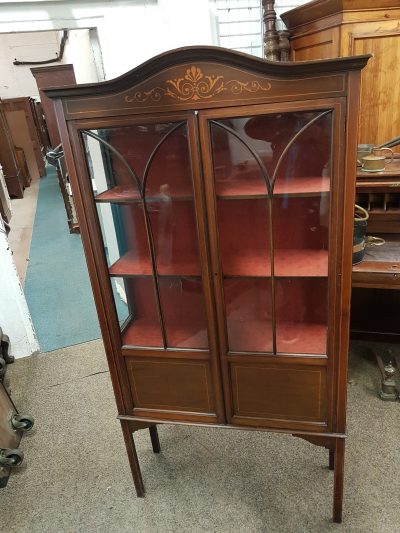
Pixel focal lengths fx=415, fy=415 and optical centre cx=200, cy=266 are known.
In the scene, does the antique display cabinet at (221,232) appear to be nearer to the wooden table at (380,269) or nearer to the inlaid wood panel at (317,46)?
the wooden table at (380,269)

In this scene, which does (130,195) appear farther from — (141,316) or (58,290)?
(58,290)

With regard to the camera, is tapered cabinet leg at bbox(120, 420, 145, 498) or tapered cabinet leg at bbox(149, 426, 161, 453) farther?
tapered cabinet leg at bbox(149, 426, 161, 453)

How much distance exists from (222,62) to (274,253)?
56 centimetres

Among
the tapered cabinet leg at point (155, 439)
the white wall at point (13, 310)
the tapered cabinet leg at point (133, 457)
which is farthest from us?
the white wall at point (13, 310)

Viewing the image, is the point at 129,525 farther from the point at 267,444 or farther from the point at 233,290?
the point at 233,290

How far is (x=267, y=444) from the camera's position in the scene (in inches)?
72.3

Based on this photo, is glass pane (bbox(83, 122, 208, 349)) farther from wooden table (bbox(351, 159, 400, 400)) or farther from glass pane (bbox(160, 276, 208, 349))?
wooden table (bbox(351, 159, 400, 400))

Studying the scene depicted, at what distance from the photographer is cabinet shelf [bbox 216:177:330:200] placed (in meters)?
1.16

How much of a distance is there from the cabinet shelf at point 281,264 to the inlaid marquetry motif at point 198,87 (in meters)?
0.47

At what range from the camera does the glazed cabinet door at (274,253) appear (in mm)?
1102

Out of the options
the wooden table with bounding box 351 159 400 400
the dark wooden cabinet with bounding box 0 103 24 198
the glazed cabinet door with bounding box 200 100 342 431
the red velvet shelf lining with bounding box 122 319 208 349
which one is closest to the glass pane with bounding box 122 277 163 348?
the red velvet shelf lining with bounding box 122 319 208 349

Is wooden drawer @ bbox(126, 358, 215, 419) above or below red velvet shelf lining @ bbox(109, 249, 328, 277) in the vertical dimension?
below

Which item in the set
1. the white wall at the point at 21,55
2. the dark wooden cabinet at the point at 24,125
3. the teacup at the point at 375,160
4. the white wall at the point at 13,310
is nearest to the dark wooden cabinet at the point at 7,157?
the dark wooden cabinet at the point at 24,125

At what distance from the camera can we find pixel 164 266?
4.40 ft
